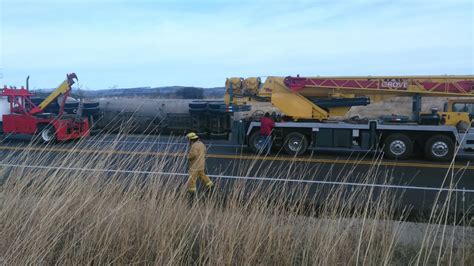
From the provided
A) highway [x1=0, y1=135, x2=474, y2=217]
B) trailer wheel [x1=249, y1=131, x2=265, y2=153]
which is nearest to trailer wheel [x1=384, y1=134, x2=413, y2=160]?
highway [x1=0, y1=135, x2=474, y2=217]

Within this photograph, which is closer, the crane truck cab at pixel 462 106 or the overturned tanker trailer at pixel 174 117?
the crane truck cab at pixel 462 106

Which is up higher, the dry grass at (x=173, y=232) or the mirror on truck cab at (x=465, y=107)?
the mirror on truck cab at (x=465, y=107)

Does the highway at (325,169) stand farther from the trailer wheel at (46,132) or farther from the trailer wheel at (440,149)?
the trailer wheel at (46,132)

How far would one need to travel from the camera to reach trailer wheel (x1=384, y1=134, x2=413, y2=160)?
14750 millimetres

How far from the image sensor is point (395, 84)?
15445mm

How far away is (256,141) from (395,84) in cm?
520

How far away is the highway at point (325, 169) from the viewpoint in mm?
7469

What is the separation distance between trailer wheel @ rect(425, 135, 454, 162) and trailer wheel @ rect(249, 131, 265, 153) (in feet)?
18.1

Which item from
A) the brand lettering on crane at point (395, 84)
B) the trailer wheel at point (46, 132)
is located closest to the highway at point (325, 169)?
the brand lettering on crane at point (395, 84)

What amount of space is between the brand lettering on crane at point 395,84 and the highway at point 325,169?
2496 mm

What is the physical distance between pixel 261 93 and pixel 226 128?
635 cm

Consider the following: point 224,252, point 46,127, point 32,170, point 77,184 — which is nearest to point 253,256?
point 224,252

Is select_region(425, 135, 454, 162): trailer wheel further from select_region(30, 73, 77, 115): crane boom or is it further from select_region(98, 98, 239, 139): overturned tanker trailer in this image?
select_region(30, 73, 77, 115): crane boom

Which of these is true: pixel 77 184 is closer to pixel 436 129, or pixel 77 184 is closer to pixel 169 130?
pixel 436 129
